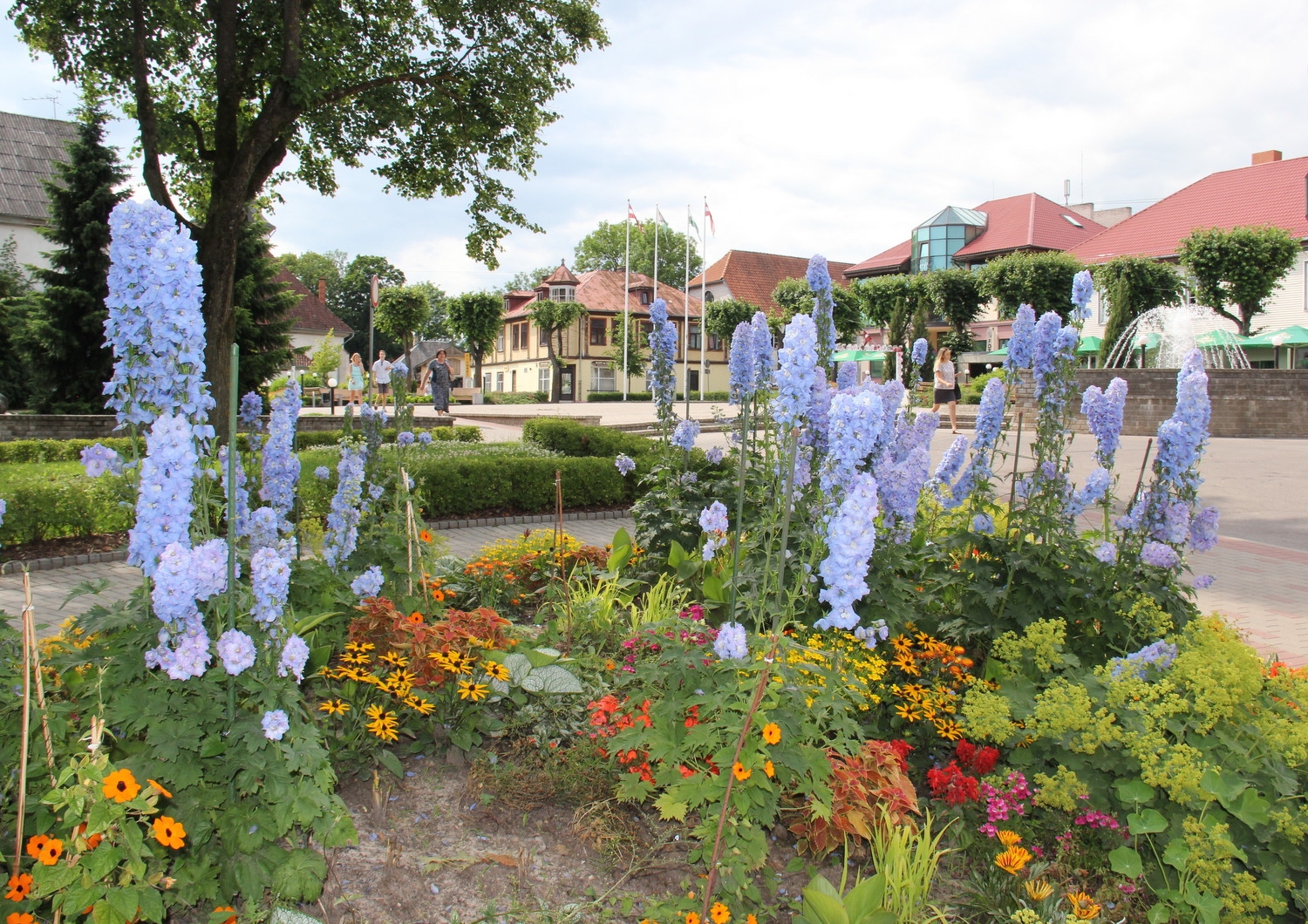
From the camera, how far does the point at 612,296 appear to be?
55688 mm

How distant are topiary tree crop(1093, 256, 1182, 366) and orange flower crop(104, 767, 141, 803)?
3376cm

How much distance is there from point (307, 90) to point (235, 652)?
10.6 meters

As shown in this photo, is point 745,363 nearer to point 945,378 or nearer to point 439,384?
point 945,378

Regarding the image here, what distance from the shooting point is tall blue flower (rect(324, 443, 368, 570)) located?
12.2ft

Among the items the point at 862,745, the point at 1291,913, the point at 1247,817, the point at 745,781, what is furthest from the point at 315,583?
the point at 1291,913

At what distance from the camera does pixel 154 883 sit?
2.15m

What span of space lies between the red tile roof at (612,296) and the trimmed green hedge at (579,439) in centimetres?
4062

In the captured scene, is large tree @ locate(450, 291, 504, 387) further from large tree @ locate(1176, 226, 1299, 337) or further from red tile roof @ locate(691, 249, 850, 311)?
large tree @ locate(1176, 226, 1299, 337)

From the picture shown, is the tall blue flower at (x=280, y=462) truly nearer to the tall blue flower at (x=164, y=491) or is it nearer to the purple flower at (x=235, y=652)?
the tall blue flower at (x=164, y=491)

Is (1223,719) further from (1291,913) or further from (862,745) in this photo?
(862,745)

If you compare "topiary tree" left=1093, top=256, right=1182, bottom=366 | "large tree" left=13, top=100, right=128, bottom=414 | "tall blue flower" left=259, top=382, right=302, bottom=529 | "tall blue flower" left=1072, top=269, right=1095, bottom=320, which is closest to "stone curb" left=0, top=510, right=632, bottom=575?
"tall blue flower" left=259, top=382, right=302, bottom=529

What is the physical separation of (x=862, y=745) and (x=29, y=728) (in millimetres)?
2472

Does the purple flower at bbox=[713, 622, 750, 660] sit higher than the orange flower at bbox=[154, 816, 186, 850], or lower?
higher

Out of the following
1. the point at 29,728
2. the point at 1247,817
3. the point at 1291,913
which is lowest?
the point at 1291,913
